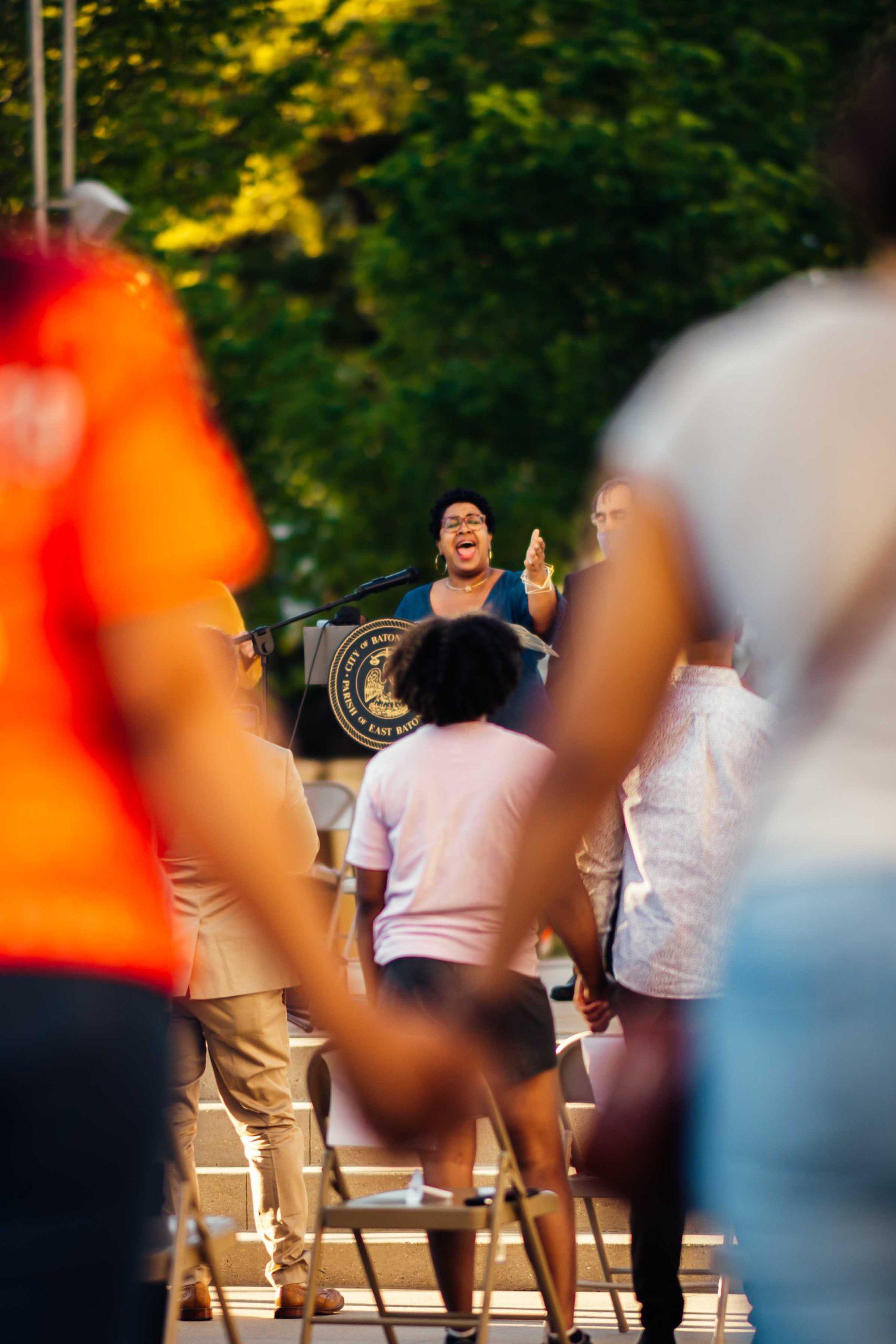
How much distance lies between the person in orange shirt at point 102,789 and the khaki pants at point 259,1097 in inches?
154

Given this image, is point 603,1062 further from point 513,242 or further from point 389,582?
point 513,242

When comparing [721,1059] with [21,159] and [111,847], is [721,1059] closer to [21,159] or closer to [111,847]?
[111,847]

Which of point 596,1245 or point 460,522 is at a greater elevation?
point 460,522

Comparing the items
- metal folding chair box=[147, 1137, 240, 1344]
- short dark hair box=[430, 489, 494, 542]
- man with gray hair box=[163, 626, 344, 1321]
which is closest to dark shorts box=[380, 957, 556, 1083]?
metal folding chair box=[147, 1137, 240, 1344]

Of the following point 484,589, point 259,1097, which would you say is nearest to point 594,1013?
point 259,1097

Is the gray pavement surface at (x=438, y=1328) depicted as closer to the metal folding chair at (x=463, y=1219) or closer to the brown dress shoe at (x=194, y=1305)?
the brown dress shoe at (x=194, y=1305)

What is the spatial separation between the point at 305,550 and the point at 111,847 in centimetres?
1696

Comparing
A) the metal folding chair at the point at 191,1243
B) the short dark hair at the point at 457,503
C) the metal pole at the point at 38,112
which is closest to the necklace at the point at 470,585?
the short dark hair at the point at 457,503

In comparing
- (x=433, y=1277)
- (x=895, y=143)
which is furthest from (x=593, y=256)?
(x=895, y=143)

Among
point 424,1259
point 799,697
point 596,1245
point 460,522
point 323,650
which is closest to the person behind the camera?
point 799,697

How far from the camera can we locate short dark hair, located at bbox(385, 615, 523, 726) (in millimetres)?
3910

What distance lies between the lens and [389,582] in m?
8.30

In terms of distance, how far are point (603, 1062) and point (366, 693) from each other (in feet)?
19.6

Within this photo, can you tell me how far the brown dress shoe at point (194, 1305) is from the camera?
5.57 m
